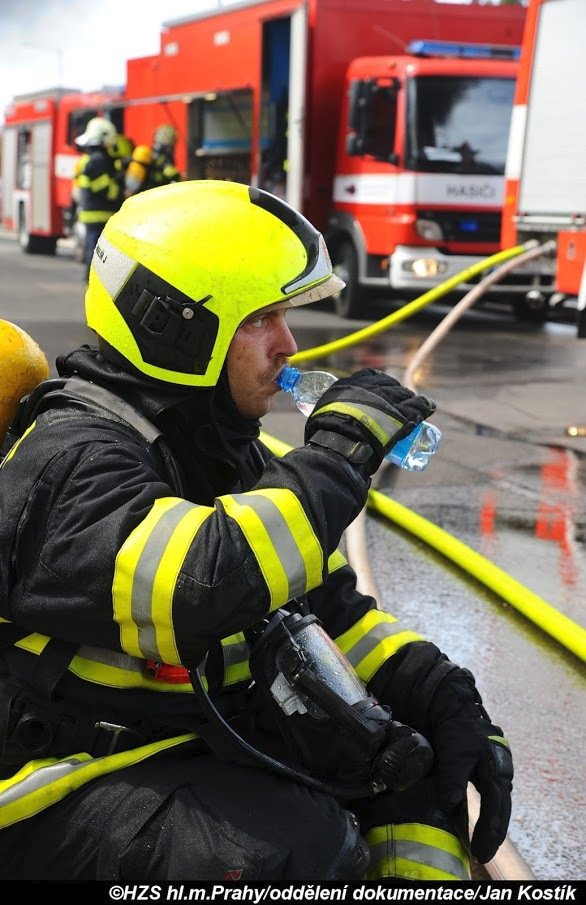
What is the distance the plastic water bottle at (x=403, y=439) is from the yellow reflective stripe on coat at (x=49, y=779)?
69cm

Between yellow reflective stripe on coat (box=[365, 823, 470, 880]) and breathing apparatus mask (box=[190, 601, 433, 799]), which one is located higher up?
breathing apparatus mask (box=[190, 601, 433, 799])

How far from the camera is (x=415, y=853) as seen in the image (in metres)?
2.15

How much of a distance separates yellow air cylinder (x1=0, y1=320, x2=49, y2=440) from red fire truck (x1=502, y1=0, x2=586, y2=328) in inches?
282

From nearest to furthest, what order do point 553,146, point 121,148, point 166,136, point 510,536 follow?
point 510,536 → point 553,146 → point 121,148 → point 166,136

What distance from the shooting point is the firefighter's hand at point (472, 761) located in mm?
2240

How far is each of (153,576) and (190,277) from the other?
52 centimetres

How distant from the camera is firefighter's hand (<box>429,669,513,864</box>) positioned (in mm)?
2240

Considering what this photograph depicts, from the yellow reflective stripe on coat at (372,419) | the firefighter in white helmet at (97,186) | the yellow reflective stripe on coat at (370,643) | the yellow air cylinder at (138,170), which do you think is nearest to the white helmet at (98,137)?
the firefighter in white helmet at (97,186)

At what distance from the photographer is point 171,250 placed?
2.06 m

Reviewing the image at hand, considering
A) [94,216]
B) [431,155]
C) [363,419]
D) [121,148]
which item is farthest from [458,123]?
[363,419]

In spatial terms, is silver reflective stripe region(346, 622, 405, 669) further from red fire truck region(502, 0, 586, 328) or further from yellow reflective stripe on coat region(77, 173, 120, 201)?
yellow reflective stripe on coat region(77, 173, 120, 201)

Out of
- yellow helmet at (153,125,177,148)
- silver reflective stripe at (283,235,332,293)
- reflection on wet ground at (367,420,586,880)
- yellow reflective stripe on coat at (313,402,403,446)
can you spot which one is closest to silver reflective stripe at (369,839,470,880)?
reflection on wet ground at (367,420,586,880)

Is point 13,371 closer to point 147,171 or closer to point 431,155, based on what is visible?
point 431,155

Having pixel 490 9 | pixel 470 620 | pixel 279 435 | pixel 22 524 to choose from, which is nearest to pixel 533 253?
pixel 279 435
